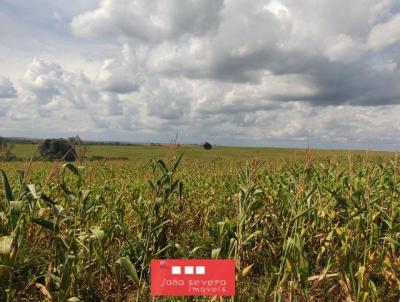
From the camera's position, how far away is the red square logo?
284 cm

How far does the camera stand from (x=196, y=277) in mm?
2846

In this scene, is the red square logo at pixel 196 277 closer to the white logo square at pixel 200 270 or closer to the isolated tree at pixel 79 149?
the white logo square at pixel 200 270

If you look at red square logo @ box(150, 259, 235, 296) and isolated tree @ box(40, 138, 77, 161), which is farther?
isolated tree @ box(40, 138, 77, 161)

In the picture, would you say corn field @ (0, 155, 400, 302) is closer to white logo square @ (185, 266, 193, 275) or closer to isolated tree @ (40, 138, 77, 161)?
isolated tree @ (40, 138, 77, 161)

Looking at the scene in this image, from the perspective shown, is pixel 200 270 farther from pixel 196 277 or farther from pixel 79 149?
pixel 79 149

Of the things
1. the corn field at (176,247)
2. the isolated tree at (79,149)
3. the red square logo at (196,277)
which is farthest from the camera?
the isolated tree at (79,149)

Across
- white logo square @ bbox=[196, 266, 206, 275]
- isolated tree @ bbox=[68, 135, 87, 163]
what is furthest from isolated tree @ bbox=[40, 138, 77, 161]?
white logo square @ bbox=[196, 266, 206, 275]

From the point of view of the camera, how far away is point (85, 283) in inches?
158

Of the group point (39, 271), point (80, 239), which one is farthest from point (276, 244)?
point (39, 271)

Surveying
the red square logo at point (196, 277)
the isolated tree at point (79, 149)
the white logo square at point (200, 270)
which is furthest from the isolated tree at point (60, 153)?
the white logo square at point (200, 270)

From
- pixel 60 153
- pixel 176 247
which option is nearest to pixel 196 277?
pixel 176 247

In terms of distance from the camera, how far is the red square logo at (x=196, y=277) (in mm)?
2838

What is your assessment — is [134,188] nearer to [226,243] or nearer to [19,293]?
[226,243]

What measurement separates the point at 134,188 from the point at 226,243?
142 inches
